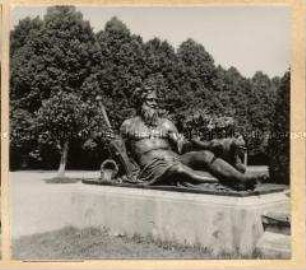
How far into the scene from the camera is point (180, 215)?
32.9 feet

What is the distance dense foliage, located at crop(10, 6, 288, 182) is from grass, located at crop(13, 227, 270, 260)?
17.3 meters

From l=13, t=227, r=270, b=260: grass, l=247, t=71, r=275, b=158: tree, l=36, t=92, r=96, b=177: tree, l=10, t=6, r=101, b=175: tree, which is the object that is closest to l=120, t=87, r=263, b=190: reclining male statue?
l=13, t=227, r=270, b=260: grass

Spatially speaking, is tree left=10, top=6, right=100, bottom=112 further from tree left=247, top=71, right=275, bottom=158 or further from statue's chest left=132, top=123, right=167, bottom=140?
statue's chest left=132, top=123, right=167, bottom=140

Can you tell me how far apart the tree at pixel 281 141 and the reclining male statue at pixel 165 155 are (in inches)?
335

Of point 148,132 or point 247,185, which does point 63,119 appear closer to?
point 148,132

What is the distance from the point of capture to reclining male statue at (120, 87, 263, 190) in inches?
396

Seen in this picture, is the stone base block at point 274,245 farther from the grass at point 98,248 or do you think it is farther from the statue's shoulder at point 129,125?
the statue's shoulder at point 129,125

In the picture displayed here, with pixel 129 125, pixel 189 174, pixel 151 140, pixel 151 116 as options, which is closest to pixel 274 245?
pixel 189 174

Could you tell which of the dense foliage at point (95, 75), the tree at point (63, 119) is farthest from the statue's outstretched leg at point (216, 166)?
the dense foliage at point (95, 75)

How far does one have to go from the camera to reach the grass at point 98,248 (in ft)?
31.7

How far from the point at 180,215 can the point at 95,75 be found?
23.3 meters

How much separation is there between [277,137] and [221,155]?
31.4ft

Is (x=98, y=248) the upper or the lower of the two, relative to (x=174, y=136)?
lower

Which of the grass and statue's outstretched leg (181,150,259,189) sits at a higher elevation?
statue's outstretched leg (181,150,259,189)
